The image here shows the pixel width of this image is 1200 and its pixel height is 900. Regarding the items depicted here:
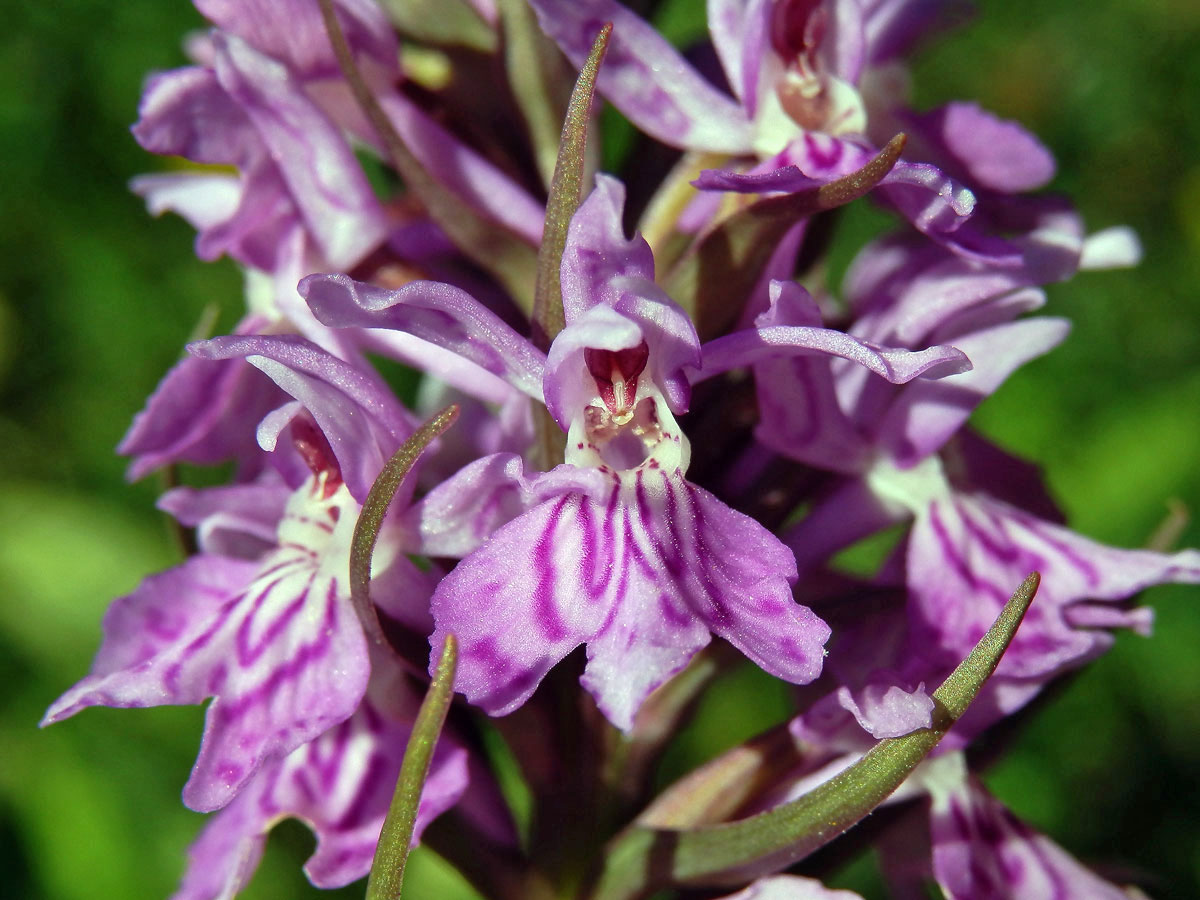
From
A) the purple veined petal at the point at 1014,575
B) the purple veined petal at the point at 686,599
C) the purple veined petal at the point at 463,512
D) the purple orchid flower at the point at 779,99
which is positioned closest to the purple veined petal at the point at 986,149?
the purple orchid flower at the point at 779,99

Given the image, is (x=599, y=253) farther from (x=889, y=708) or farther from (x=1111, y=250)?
(x=1111, y=250)

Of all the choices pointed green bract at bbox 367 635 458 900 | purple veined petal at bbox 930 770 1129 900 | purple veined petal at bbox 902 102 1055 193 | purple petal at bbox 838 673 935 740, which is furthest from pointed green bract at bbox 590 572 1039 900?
purple veined petal at bbox 902 102 1055 193

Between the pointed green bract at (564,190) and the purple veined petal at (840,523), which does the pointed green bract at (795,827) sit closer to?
the purple veined petal at (840,523)

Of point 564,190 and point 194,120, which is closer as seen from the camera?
point 564,190

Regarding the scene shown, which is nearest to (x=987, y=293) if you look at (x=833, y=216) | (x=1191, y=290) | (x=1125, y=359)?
(x=833, y=216)

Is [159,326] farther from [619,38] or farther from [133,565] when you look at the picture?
[619,38]

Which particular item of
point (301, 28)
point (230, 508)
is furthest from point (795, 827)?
point (301, 28)
